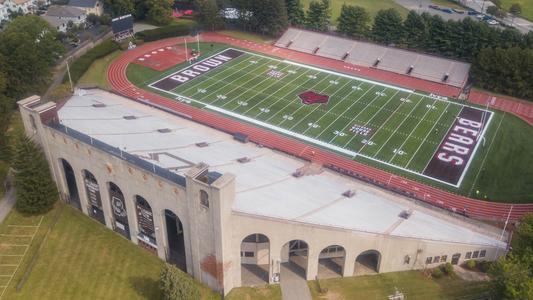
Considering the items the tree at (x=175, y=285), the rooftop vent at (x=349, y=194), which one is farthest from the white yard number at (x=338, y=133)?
the tree at (x=175, y=285)

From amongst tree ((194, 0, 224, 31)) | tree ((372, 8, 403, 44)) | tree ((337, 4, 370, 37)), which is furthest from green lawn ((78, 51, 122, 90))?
tree ((372, 8, 403, 44))

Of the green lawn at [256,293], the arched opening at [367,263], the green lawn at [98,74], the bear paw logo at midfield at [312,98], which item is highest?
the green lawn at [98,74]

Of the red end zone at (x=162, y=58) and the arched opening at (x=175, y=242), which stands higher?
the red end zone at (x=162, y=58)

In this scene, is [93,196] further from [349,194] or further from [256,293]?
[349,194]

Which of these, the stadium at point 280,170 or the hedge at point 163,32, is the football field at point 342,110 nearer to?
the stadium at point 280,170

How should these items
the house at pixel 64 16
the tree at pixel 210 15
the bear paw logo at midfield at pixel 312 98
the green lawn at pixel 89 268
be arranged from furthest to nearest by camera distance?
1. the tree at pixel 210 15
2. the house at pixel 64 16
3. the bear paw logo at midfield at pixel 312 98
4. the green lawn at pixel 89 268

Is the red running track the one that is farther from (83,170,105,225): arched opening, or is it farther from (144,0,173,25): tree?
(83,170,105,225): arched opening

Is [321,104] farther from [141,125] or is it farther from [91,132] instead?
[91,132]
